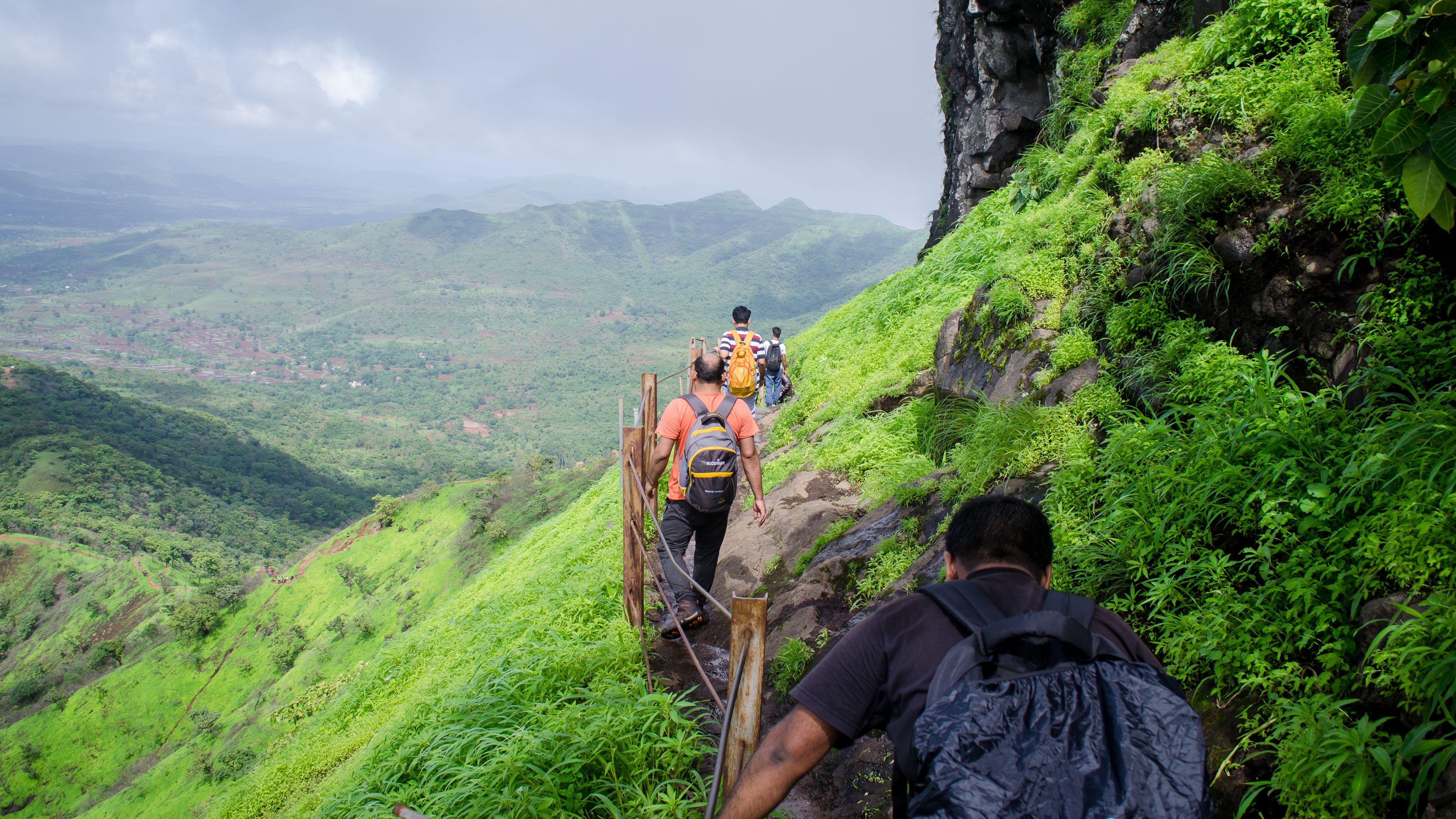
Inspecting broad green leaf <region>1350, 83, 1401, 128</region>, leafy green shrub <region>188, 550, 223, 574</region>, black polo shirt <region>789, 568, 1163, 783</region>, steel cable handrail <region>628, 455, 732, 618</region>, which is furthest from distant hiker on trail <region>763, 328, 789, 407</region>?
leafy green shrub <region>188, 550, 223, 574</region>

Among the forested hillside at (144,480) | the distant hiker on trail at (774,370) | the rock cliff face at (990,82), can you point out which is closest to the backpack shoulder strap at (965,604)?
the distant hiker on trail at (774,370)

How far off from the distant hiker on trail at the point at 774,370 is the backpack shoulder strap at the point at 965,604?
9673 millimetres

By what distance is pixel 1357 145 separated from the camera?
3473 mm

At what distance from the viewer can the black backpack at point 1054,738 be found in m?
1.30

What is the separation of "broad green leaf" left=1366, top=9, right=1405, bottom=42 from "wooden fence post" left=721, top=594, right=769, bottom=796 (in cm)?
319

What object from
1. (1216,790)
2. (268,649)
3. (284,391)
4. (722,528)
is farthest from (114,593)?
(284,391)

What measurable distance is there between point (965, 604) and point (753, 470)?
11.2ft

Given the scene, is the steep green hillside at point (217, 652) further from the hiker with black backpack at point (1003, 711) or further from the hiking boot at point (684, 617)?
the hiker with black backpack at point (1003, 711)

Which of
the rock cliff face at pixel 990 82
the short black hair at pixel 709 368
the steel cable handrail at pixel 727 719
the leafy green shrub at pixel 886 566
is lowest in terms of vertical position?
the leafy green shrub at pixel 886 566

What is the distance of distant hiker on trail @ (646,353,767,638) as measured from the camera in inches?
185

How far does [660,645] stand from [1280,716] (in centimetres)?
394

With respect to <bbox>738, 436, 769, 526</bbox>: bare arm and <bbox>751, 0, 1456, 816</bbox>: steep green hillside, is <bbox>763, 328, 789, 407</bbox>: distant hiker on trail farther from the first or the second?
<bbox>738, 436, 769, 526</bbox>: bare arm

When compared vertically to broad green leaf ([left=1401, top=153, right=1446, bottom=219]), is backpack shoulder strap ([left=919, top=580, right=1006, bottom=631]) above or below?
below

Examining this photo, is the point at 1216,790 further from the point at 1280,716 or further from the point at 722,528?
the point at 722,528
